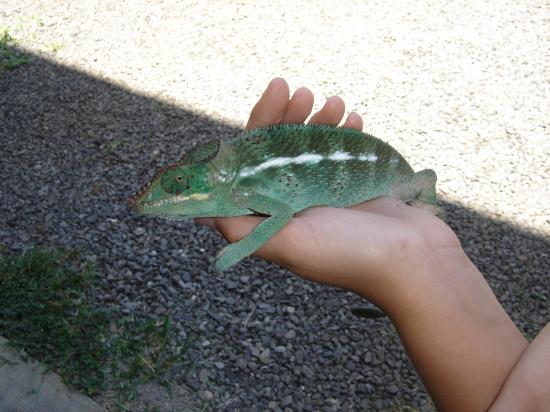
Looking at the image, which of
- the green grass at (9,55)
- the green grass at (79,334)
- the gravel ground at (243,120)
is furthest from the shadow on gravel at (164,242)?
the green grass at (9,55)

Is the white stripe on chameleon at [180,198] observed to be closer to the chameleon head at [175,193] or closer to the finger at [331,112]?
the chameleon head at [175,193]

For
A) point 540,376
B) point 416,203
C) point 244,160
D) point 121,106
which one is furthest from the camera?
point 121,106

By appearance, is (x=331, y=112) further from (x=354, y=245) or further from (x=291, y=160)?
(x=354, y=245)

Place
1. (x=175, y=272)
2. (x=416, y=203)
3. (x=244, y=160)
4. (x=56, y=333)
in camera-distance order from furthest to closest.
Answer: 1. (x=175, y=272)
2. (x=56, y=333)
3. (x=416, y=203)
4. (x=244, y=160)

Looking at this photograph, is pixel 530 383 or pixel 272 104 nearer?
pixel 530 383

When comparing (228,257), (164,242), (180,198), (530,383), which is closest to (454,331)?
(530,383)

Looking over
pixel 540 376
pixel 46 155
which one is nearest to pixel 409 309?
pixel 540 376

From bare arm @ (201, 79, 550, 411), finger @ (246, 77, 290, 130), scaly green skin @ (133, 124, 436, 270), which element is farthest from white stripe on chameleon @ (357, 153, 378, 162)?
finger @ (246, 77, 290, 130)

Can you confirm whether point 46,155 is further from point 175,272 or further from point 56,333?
point 56,333
